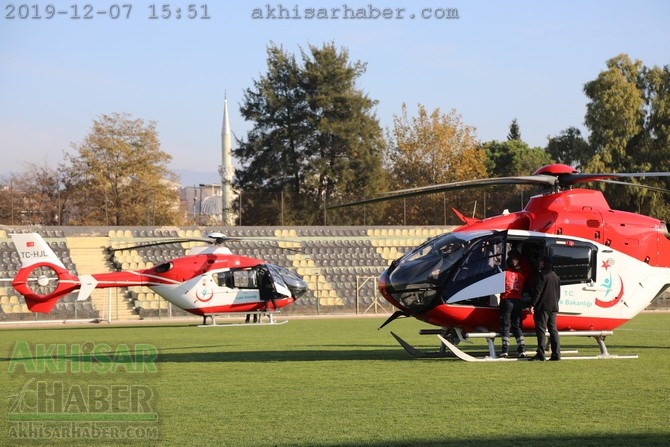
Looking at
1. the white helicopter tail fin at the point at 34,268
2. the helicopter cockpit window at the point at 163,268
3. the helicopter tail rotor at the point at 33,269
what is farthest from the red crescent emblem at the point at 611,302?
the helicopter cockpit window at the point at 163,268

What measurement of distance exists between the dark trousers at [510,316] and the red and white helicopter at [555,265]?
0.21 meters

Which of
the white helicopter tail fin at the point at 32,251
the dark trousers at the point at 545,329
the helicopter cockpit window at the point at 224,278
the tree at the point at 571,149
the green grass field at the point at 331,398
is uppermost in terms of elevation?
the tree at the point at 571,149

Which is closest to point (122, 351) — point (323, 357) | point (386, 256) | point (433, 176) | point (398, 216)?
point (323, 357)

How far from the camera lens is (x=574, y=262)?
16375 millimetres

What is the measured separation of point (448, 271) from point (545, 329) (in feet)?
5.87

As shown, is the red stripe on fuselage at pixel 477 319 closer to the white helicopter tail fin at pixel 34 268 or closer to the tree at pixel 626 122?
the white helicopter tail fin at pixel 34 268

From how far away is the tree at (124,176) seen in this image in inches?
2461

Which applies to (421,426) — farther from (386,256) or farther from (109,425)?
(386,256)

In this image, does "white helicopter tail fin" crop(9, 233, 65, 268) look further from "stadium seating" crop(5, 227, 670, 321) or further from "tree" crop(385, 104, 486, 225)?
"tree" crop(385, 104, 486, 225)

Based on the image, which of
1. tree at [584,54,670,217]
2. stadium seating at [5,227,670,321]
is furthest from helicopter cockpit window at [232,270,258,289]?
tree at [584,54,670,217]

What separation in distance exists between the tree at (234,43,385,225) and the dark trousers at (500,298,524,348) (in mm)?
47099

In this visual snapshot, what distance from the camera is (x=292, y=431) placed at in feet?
30.7

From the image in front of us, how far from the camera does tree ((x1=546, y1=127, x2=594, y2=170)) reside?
193 feet

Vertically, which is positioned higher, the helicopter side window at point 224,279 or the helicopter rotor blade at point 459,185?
the helicopter rotor blade at point 459,185
